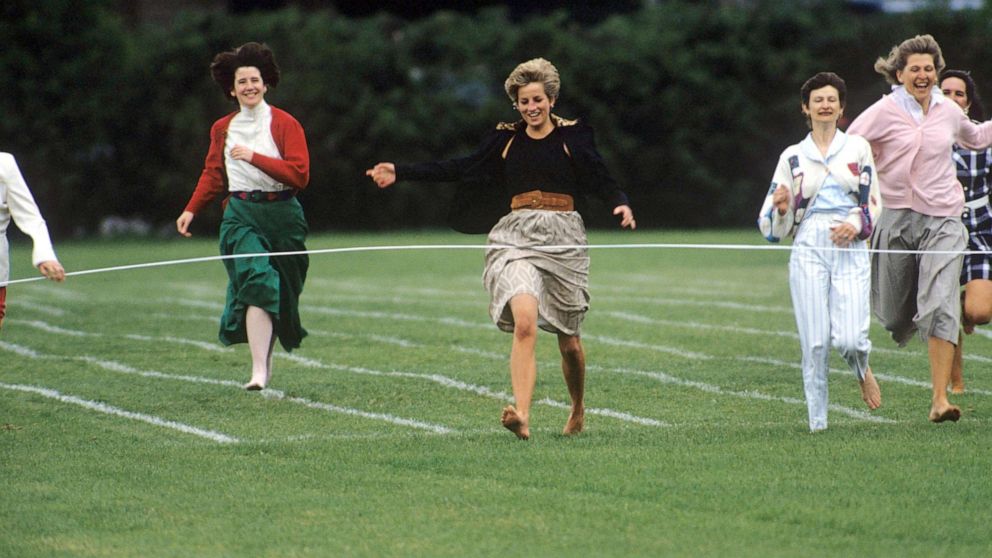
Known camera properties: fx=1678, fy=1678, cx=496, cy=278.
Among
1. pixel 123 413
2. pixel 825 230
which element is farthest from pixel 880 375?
pixel 123 413

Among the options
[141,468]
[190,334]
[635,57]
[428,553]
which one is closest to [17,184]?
[141,468]

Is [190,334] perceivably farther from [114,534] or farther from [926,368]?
[114,534]

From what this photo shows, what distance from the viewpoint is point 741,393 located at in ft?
34.6

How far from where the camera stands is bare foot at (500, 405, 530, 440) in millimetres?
8406

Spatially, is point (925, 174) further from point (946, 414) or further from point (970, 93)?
point (946, 414)

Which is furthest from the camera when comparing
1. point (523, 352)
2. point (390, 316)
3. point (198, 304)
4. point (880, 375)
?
point (198, 304)

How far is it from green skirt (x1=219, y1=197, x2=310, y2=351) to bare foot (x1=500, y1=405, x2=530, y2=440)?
2.92m

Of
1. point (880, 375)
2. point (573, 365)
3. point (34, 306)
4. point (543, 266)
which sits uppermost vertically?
point (543, 266)

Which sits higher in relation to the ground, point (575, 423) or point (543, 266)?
point (543, 266)

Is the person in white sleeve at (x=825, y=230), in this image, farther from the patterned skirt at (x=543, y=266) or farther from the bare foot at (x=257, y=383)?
the bare foot at (x=257, y=383)

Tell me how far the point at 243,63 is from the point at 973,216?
469 centimetres

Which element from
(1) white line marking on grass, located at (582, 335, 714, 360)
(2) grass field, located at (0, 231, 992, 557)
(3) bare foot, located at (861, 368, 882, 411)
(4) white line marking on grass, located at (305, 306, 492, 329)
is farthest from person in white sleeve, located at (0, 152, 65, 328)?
(4) white line marking on grass, located at (305, 306, 492, 329)

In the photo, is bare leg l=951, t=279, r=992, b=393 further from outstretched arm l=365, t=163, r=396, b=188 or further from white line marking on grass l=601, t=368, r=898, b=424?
outstretched arm l=365, t=163, r=396, b=188

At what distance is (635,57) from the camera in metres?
38.4
